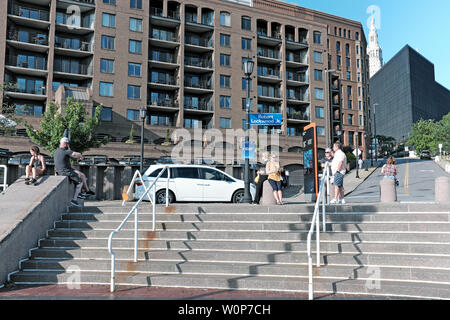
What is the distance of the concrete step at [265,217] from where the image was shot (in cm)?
815

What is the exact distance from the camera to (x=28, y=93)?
130 feet

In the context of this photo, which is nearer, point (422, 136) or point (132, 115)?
point (132, 115)

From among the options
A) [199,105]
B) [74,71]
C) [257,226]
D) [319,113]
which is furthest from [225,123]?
[257,226]

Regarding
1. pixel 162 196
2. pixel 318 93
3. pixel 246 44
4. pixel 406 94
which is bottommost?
pixel 162 196

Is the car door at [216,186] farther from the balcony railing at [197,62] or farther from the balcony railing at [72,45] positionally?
the balcony railing at [197,62]

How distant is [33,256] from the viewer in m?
7.77

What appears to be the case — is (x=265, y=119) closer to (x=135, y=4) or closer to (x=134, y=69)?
(x=134, y=69)

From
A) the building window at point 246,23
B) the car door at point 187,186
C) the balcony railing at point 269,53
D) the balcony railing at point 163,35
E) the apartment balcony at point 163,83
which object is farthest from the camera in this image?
the balcony railing at point 269,53

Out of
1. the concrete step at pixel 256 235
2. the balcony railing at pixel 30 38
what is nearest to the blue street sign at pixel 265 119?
the concrete step at pixel 256 235

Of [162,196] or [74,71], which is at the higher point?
[74,71]

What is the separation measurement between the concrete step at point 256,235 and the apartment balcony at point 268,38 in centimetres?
4710

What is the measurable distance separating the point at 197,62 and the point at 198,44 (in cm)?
243

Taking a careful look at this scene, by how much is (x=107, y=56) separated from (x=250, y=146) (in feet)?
112
